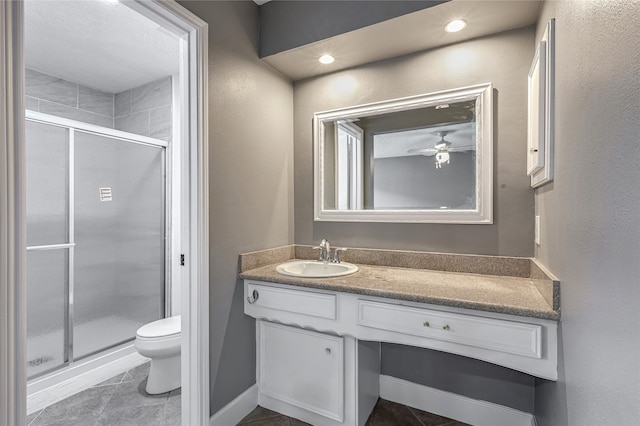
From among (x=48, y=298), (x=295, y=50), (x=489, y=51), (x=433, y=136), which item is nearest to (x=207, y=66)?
(x=295, y=50)

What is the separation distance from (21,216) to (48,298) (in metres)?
1.80

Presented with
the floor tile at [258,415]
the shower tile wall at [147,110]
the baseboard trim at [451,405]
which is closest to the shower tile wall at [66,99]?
the shower tile wall at [147,110]

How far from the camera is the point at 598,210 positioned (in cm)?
75

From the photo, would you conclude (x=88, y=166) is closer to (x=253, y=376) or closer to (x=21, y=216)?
(x=21, y=216)

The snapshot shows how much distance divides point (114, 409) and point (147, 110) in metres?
2.50

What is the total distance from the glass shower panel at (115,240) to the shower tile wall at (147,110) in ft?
0.85

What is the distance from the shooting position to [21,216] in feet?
3.23

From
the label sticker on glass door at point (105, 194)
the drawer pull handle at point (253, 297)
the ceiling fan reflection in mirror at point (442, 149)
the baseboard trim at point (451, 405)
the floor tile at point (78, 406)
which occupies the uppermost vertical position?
the ceiling fan reflection in mirror at point (442, 149)

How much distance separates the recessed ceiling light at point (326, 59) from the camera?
199 centimetres

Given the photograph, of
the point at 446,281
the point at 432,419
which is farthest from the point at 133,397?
the point at 446,281

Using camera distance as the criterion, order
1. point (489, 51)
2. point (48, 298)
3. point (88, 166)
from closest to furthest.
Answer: point (489, 51) < point (48, 298) < point (88, 166)

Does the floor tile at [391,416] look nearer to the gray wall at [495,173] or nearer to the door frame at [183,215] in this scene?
A: the gray wall at [495,173]

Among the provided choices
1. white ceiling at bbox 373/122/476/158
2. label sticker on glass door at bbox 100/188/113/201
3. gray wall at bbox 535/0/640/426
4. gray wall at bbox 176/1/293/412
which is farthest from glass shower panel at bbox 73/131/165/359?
gray wall at bbox 535/0/640/426

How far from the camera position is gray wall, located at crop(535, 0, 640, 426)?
585 millimetres
